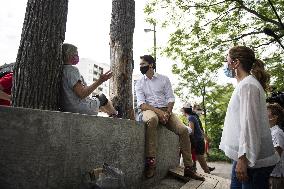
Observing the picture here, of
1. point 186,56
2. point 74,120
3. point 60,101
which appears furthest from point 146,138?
point 186,56

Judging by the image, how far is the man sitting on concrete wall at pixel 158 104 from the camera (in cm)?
549

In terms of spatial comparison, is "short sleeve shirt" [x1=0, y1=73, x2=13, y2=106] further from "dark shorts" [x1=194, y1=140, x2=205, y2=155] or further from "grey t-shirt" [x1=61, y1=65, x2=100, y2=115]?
"dark shorts" [x1=194, y1=140, x2=205, y2=155]

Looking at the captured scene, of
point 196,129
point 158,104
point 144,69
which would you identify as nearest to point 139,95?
point 158,104

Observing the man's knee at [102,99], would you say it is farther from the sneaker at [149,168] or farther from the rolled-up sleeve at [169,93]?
the rolled-up sleeve at [169,93]

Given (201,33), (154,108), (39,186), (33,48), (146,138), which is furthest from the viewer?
(201,33)

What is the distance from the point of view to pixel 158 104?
5.83 m

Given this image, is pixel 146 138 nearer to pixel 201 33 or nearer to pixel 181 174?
pixel 181 174

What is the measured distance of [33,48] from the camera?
12.7 feet

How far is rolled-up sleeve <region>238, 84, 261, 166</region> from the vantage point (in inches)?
93.8

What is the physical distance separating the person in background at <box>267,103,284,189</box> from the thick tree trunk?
9.69ft

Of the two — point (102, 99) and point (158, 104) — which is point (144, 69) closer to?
point (158, 104)

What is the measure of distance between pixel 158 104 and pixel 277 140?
7.31 ft

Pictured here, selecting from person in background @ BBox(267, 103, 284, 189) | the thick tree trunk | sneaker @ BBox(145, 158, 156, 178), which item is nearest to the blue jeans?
person in background @ BBox(267, 103, 284, 189)

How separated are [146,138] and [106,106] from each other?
0.84 meters
